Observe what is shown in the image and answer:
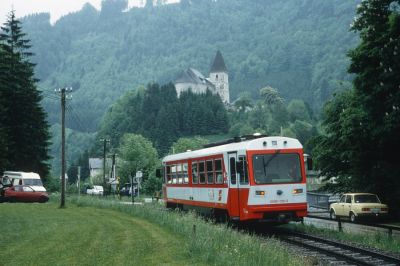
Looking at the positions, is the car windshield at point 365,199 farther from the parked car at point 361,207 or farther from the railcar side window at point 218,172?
the railcar side window at point 218,172

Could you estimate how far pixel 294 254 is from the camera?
52.6ft

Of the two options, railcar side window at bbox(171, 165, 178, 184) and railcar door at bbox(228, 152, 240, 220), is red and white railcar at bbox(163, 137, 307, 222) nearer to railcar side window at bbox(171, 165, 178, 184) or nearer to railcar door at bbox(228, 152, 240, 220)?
railcar door at bbox(228, 152, 240, 220)

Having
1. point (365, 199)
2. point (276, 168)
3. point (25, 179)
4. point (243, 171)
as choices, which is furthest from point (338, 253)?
point (25, 179)

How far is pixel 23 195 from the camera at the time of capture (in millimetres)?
44250

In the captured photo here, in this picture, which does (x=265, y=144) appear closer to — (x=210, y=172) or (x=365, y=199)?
(x=210, y=172)

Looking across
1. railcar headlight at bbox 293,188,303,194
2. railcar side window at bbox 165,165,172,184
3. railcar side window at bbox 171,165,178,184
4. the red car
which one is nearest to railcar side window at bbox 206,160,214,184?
railcar headlight at bbox 293,188,303,194

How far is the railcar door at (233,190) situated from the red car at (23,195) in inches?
1044

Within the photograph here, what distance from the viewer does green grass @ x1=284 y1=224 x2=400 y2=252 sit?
18516 millimetres

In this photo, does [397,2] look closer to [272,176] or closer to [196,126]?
[272,176]

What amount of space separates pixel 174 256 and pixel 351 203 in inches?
709

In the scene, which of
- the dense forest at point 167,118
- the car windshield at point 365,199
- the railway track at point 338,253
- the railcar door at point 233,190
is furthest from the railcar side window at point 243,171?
the dense forest at point 167,118

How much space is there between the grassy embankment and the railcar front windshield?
3230 mm

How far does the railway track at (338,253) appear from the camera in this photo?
50.2 ft

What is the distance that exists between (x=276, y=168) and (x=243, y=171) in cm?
129
